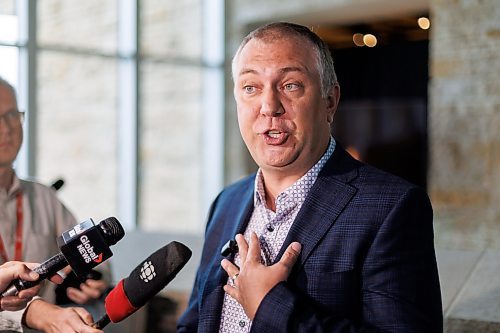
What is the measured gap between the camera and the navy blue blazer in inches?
67.6

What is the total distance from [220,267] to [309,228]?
1.09 ft

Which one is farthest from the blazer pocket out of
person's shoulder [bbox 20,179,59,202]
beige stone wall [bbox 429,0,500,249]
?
beige stone wall [bbox 429,0,500,249]

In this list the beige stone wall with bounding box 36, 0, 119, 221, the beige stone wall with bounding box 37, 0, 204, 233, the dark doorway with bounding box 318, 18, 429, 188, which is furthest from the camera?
the dark doorway with bounding box 318, 18, 429, 188

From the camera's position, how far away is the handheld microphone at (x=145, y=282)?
1773mm

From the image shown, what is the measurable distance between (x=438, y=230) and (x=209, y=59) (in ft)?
15.7

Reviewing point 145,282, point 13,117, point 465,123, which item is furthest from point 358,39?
point 145,282

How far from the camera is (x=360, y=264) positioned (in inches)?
70.8

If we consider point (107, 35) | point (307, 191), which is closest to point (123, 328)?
point (307, 191)

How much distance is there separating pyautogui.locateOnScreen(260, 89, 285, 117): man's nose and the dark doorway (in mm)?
6440

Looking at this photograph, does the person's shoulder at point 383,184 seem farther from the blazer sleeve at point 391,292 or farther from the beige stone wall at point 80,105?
the beige stone wall at point 80,105

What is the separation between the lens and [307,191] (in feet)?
6.53

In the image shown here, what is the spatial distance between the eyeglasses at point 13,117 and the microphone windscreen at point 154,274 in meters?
0.53

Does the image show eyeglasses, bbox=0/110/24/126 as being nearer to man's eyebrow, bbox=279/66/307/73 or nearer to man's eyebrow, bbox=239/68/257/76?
man's eyebrow, bbox=239/68/257/76

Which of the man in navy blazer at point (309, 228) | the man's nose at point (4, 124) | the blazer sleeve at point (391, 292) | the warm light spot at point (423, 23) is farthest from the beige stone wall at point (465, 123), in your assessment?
the man's nose at point (4, 124)
